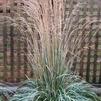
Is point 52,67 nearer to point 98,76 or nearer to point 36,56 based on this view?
point 36,56

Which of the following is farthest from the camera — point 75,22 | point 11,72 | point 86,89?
point 11,72

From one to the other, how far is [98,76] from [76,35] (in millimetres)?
1073

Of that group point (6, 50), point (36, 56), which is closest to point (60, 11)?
point (36, 56)

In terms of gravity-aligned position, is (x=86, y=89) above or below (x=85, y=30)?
below

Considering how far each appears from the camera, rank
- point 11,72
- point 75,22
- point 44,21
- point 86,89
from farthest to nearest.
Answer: point 11,72
point 75,22
point 86,89
point 44,21

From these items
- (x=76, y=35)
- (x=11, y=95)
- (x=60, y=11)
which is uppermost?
(x=60, y=11)

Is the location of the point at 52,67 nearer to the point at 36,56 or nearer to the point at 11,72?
the point at 36,56

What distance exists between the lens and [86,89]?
5242mm

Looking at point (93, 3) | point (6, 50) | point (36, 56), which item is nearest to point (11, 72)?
point (6, 50)

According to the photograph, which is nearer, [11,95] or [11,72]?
[11,95]

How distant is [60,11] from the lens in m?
4.80

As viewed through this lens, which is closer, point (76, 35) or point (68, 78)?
point (68, 78)

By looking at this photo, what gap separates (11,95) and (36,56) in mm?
905

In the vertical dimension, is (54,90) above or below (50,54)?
below
